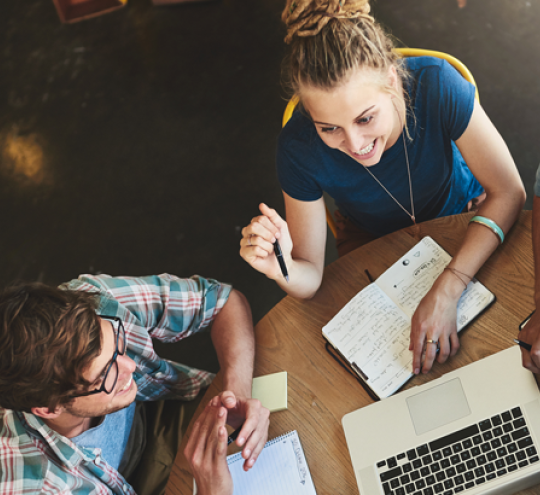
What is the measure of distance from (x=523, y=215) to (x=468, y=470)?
69cm

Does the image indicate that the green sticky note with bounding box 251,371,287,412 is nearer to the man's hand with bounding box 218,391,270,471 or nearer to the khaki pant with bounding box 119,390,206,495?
the man's hand with bounding box 218,391,270,471

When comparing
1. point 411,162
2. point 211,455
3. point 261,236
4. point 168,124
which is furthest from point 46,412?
point 168,124

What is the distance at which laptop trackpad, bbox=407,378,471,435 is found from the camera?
1.05 metres

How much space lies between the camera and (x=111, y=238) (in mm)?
2779

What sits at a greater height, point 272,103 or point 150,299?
point 150,299

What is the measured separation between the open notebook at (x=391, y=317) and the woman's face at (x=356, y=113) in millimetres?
318

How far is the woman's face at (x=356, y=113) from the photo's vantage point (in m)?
1.12

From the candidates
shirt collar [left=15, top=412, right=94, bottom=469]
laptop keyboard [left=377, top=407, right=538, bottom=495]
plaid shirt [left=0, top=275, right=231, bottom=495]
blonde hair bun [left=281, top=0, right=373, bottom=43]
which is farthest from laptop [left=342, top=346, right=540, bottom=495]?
blonde hair bun [left=281, top=0, right=373, bottom=43]

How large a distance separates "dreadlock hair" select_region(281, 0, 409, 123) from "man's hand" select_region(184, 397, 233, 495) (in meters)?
0.82

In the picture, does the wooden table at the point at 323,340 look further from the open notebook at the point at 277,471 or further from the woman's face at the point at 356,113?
the woman's face at the point at 356,113

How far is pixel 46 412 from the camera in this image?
3.72 feet

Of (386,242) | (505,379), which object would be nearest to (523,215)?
(386,242)

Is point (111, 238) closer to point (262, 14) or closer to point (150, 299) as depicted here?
point (150, 299)

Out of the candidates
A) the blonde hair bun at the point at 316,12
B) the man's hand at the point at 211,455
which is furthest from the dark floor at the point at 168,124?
the blonde hair bun at the point at 316,12
